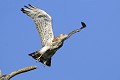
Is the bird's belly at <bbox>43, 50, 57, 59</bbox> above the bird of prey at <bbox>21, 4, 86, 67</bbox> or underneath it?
underneath

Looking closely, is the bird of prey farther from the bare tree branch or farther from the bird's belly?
the bare tree branch

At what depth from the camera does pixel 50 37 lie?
17328 millimetres

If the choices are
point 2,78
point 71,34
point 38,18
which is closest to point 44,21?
point 38,18

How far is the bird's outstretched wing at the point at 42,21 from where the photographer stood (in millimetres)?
17281

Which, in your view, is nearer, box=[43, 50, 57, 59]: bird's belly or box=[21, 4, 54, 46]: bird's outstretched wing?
box=[43, 50, 57, 59]: bird's belly

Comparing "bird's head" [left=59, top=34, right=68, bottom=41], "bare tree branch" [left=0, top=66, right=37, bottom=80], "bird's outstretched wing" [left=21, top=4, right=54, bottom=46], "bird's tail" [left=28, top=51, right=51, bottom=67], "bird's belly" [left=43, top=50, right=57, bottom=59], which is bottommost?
"bare tree branch" [left=0, top=66, right=37, bottom=80]

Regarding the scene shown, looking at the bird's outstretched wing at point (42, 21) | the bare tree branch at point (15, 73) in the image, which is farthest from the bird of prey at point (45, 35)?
the bare tree branch at point (15, 73)

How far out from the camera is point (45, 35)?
682 inches

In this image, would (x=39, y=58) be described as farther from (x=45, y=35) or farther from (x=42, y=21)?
(x=42, y=21)

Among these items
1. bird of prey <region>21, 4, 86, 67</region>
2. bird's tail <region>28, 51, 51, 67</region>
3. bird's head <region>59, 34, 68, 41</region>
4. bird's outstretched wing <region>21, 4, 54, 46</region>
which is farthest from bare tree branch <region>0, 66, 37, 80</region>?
bird's outstretched wing <region>21, 4, 54, 46</region>

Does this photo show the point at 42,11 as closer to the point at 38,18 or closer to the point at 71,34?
the point at 38,18

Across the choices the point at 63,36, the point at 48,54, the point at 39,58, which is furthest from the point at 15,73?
the point at 63,36

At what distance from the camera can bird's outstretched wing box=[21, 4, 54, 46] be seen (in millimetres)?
17281

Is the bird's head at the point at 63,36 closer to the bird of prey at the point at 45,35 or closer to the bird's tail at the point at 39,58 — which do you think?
the bird of prey at the point at 45,35
